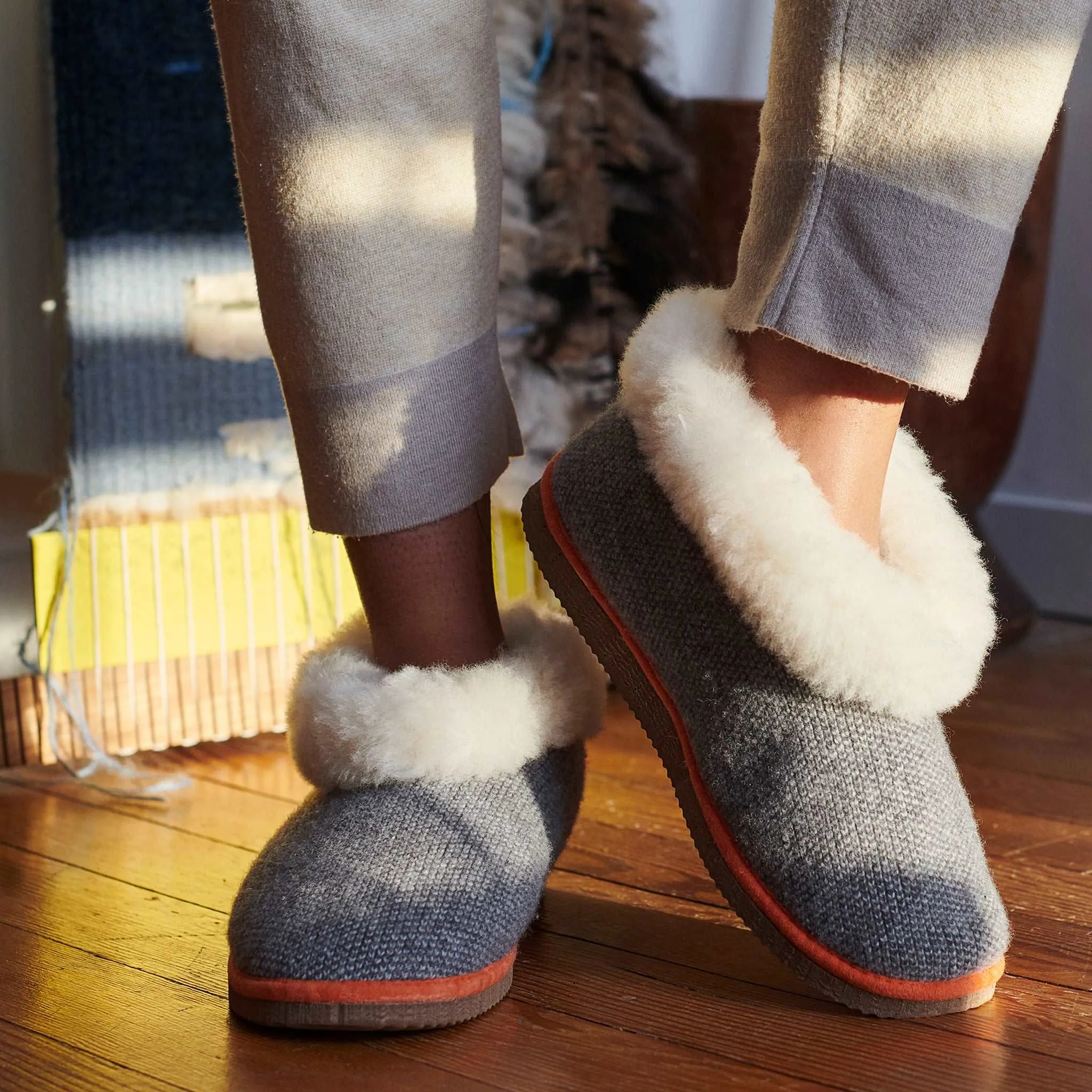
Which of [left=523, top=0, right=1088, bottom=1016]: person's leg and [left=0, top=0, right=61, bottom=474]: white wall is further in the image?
[left=0, top=0, right=61, bottom=474]: white wall

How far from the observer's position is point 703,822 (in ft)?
1.91

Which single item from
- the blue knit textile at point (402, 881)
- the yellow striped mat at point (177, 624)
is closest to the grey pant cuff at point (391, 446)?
the blue knit textile at point (402, 881)

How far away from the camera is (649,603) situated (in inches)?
24.2

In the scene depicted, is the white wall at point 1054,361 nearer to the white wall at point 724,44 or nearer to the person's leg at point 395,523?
the white wall at point 724,44

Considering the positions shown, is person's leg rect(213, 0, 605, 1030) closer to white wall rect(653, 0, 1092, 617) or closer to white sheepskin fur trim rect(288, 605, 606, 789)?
white sheepskin fur trim rect(288, 605, 606, 789)

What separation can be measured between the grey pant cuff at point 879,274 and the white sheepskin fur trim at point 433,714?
8.7 inches

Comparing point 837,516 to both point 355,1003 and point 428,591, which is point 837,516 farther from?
point 355,1003

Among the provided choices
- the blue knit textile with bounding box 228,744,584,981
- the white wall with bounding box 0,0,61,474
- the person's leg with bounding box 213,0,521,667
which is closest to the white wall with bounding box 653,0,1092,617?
the white wall with bounding box 0,0,61,474

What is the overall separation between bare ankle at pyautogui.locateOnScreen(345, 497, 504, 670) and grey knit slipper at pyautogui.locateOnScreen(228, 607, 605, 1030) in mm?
16

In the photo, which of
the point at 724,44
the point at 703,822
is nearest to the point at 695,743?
the point at 703,822

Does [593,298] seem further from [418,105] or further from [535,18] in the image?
[418,105]

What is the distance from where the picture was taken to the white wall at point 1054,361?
1.45m

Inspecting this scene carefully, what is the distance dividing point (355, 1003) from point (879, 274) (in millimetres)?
365

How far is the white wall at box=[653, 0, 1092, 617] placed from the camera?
1.45m
